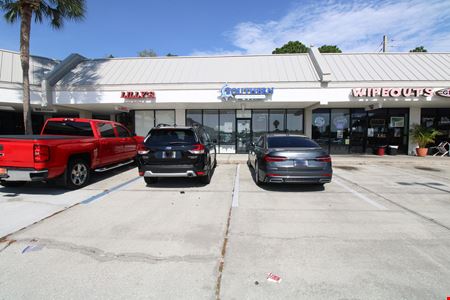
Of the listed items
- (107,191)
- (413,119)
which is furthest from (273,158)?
(413,119)

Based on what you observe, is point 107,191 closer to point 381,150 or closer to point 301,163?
point 301,163

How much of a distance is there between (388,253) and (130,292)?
10.9 feet

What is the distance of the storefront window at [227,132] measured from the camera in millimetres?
15922

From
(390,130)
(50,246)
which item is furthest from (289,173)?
(390,130)

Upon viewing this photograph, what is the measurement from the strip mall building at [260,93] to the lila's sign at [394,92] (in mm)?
45

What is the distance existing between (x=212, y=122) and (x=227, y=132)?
1175 millimetres

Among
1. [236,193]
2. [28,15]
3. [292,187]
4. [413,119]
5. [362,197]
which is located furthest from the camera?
[413,119]

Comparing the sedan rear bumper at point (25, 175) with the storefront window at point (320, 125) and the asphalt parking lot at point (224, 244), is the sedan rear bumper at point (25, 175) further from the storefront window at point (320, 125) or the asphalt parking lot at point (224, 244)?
the storefront window at point (320, 125)

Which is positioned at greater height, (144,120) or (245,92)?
(245,92)

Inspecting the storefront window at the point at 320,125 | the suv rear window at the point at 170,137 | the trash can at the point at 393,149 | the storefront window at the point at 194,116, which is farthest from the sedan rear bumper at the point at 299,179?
the trash can at the point at 393,149

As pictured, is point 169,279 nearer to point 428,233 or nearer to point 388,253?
point 388,253

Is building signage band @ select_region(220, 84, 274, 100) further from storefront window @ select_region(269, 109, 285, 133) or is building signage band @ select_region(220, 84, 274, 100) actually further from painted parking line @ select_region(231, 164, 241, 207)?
painted parking line @ select_region(231, 164, 241, 207)

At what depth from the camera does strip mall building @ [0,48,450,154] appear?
1278 cm

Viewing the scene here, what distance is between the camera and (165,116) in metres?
16.2
